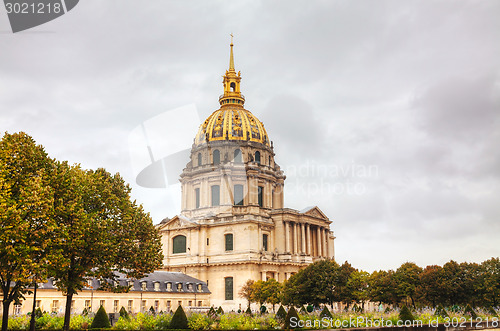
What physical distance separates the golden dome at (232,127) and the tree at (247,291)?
27387 mm

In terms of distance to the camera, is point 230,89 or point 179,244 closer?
point 179,244

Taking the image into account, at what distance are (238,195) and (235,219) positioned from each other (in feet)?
27.9

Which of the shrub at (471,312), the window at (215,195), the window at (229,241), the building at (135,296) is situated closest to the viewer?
the shrub at (471,312)

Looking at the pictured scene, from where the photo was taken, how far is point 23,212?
2388 cm

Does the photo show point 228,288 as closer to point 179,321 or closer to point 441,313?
point 441,313

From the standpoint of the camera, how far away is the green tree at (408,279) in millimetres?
48531

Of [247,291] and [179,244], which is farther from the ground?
[179,244]

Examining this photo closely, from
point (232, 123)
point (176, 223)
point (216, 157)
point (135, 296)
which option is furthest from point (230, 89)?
point (135, 296)

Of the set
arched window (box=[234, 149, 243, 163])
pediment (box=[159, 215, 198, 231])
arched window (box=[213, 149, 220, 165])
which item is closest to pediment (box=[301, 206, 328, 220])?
arched window (box=[234, 149, 243, 163])

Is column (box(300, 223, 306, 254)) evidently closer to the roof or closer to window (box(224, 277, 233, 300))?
window (box(224, 277, 233, 300))

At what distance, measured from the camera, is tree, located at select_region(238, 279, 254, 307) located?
6328cm

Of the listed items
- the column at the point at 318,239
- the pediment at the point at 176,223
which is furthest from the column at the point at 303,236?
the pediment at the point at 176,223

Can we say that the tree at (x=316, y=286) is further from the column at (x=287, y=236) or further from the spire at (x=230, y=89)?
the spire at (x=230, y=89)

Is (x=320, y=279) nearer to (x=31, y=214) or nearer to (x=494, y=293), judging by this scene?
(x=494, y=293)
